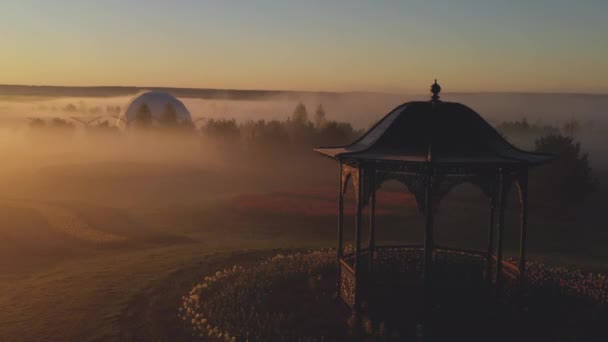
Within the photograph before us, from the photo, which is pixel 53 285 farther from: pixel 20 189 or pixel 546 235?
pixel 20 189

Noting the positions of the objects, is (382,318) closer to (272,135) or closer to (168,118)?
(272,135)

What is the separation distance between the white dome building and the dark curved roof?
308 feet

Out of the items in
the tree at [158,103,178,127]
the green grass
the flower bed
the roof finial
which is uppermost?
the roof finial

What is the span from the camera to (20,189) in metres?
52.3

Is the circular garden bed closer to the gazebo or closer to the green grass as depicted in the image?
the gazebo

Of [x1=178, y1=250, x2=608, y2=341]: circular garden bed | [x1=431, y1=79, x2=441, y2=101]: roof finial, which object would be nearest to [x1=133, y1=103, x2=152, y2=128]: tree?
[x1=178, y1=250, x2=608, y2=341]: circular garden bed

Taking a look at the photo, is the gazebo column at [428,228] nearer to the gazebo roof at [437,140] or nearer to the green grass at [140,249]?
the gazebo roof at [437,140]

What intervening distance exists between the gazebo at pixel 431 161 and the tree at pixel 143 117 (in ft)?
293

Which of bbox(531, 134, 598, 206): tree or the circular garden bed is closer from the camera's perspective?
the circular garden bed

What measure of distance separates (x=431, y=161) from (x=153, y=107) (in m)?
103

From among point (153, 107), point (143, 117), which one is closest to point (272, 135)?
point (143, 117)

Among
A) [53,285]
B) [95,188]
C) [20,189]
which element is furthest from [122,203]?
[53,285]

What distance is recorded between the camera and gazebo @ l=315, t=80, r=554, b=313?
1404 cm

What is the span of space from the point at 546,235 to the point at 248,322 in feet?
90.3
